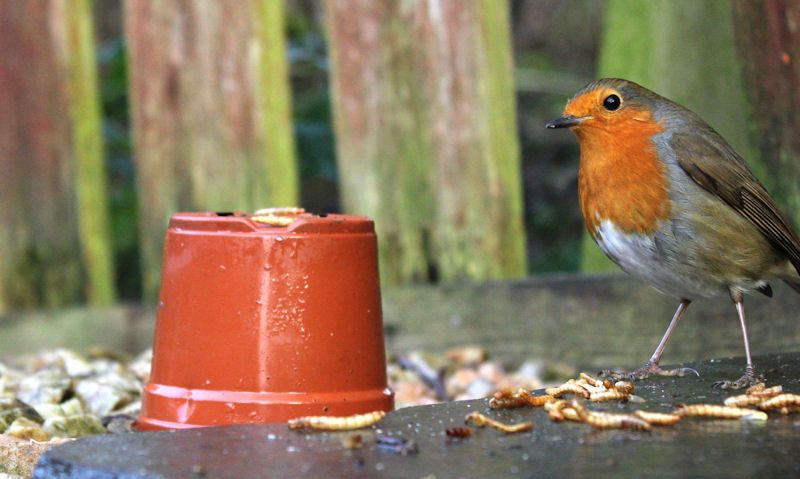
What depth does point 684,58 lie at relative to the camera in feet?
13.1

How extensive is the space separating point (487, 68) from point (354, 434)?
2198 millimetres

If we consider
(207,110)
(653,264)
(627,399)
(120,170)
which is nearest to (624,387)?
(627,399)

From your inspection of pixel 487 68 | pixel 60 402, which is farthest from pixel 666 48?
pixel 60 402

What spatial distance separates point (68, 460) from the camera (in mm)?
1921

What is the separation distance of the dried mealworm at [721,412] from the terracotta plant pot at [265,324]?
808 mm

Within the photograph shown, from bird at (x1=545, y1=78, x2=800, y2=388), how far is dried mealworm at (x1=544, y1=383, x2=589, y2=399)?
47cm

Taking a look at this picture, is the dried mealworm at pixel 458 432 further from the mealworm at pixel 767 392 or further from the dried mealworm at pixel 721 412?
the mealworm at pixel 767 392

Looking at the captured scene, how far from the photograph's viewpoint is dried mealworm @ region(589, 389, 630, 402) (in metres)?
2.49

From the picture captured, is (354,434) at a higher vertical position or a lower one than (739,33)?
lower

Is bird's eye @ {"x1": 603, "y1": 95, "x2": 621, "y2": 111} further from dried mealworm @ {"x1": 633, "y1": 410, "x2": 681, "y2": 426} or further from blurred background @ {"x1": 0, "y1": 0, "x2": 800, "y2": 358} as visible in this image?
dried mealworm @ {"x1": 633, "y1": 410, "x2": 681, "y2": 426}

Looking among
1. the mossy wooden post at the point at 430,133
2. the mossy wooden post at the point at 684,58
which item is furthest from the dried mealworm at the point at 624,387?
the mossy wooden post at the point at 430,133

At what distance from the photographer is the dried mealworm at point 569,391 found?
2543 mm

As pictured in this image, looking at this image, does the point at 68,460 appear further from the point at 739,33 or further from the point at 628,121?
the point at 739,33

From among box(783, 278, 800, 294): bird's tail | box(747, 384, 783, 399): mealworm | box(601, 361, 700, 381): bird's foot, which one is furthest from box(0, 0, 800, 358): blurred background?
box(747, 384, 783, 399): mealworm
